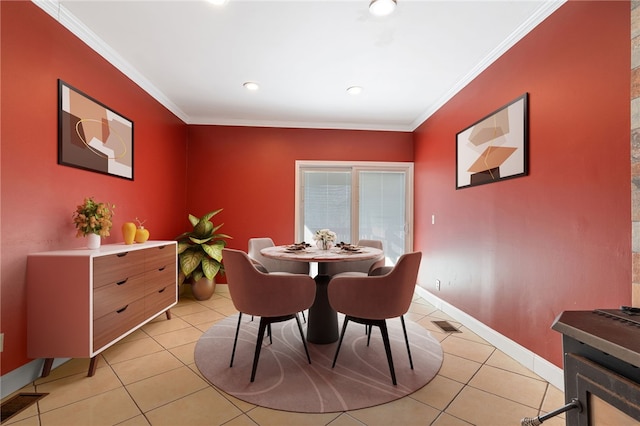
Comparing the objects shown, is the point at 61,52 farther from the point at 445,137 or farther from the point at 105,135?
the point at 445,137

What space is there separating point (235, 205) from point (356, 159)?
2.11 metres

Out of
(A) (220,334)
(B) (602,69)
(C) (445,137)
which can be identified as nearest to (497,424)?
(B) (602,69)

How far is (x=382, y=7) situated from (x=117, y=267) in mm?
2784

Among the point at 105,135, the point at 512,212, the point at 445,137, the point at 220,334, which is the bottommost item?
the point at 220,334

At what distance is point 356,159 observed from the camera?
14.8 feet

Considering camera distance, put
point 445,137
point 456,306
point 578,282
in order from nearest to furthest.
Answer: point 578,282
point 456,306
point 445,137

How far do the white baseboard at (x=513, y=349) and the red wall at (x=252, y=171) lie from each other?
2.56 m

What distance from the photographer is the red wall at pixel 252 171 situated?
4.32 metres

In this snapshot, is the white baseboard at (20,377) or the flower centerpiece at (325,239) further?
the flower centerpiece at (325,239)

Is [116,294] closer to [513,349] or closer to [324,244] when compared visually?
[324,244]

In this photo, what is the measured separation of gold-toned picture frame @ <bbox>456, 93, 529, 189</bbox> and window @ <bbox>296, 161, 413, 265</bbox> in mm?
1510

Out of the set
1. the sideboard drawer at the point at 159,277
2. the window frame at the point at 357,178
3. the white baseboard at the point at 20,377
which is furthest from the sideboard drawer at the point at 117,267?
the window frame at the point at 357,178

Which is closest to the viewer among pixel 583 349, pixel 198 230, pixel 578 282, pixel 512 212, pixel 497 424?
pixel 583 349

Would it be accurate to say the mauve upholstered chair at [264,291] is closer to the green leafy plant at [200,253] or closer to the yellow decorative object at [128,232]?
the yellow decorative object at [128,232]
